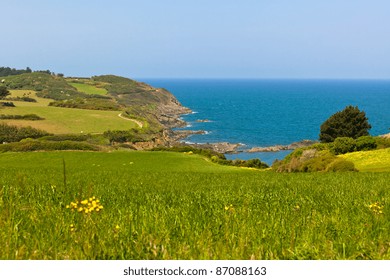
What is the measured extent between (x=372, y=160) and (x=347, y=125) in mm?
33830

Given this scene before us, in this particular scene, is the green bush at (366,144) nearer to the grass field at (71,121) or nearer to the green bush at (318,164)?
the green bush at (318,164)

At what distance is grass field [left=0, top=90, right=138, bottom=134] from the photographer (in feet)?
342

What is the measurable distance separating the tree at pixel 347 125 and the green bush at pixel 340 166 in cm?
4041

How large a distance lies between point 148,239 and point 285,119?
183 meters

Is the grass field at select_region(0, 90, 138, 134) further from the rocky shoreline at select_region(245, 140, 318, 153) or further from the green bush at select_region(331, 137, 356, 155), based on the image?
the green bush at select_region(331, 137, 356, 155)

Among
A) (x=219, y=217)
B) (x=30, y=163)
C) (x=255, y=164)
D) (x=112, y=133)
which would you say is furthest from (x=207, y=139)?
(x=219, y=217)

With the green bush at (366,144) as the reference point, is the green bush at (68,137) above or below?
below

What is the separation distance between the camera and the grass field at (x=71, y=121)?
10431cm

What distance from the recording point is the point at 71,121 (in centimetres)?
11388

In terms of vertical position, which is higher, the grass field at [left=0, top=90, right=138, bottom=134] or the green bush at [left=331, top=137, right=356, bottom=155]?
the green bush at [left=331, top=137, right=356, bottom=155]

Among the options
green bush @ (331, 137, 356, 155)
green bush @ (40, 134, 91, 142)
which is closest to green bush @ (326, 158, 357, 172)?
green bush @ (331, 137, 356, 155)

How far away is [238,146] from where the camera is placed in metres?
111

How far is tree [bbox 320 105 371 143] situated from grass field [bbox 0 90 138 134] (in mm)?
53919

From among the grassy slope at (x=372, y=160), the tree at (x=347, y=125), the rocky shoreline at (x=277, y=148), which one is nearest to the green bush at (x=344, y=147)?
the grassy slope at (x=372, y=160)
